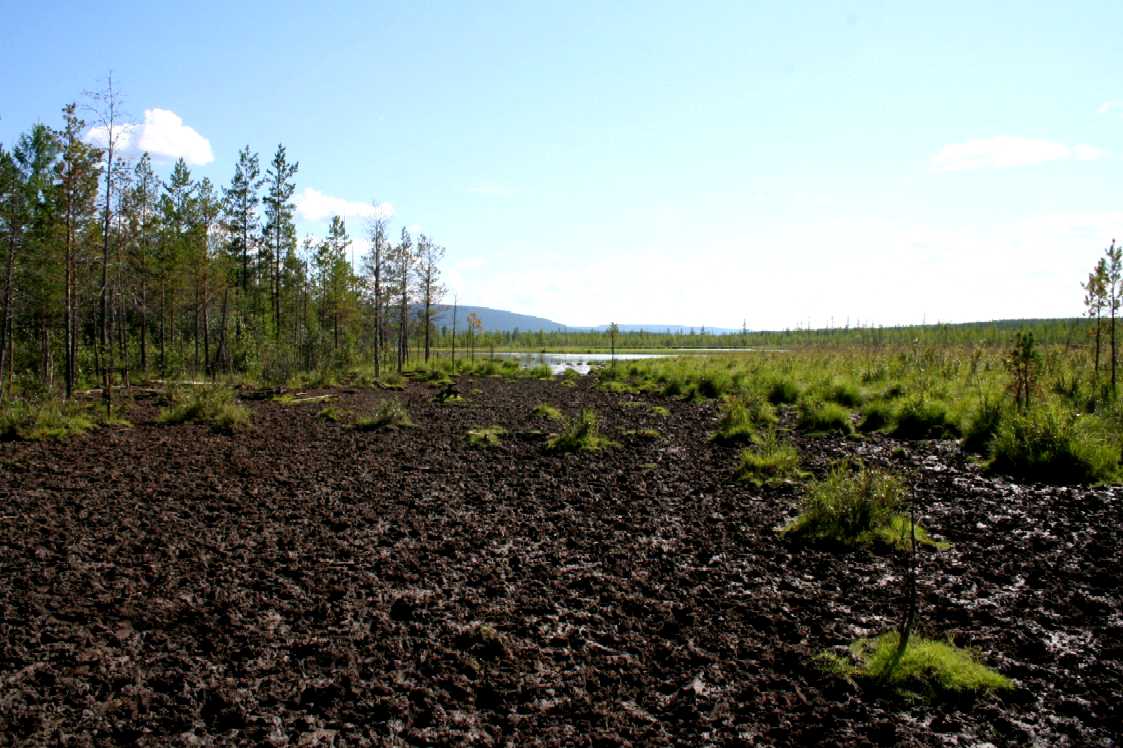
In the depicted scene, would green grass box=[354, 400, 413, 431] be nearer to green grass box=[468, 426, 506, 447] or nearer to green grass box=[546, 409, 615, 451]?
green grass box=[468, 426, 506, 447]

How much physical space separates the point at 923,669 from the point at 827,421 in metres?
13.1

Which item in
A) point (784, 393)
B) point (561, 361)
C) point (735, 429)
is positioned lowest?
point (735, 429)

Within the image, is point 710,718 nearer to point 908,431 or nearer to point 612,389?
point 908,431

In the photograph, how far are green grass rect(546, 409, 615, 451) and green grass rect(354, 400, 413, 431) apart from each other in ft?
15.3

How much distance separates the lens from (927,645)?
467 cm

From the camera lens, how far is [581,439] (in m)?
14.3

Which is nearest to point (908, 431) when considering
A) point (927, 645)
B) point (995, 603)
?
point (995, 603)

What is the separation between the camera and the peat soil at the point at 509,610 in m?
3.99

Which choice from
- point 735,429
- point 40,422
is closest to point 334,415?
point 40,422

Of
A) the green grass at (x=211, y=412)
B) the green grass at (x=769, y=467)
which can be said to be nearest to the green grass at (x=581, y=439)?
the green grass at (x=769, y=467)

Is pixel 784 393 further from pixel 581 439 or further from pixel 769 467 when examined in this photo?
pixel 769 467

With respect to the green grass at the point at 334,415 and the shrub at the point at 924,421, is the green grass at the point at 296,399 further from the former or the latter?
the shrub at the point at 924,421

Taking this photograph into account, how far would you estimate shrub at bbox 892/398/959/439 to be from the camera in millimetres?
15305

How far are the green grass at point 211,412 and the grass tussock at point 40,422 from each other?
5.72ft
